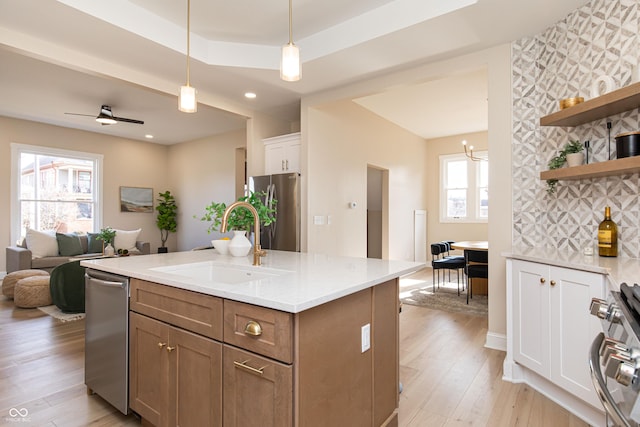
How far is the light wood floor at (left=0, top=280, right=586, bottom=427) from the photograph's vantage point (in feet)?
6.53

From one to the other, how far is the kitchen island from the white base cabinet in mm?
957

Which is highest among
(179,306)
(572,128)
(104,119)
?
(104,119)

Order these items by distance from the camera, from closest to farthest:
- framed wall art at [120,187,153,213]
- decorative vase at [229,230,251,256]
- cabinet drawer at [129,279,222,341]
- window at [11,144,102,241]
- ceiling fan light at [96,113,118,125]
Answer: cabinet drawer at [129,279,222,341], decorative vase at [229,230,251,256], ceiling fan light at [96,113,118,125], window at [11,144,102,241], framed wall art at [120,187,153,213]

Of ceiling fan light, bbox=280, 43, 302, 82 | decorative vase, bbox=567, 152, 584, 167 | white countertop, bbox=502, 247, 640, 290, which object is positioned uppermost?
ceiling fan light, bbox=280, 43, 302, 82

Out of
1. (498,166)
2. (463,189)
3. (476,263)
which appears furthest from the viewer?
(463,189)

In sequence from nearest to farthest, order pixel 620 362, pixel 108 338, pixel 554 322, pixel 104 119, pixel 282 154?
pixel 620 362 → pixel 108 338 → pixel 554 322 → pixel 282 154 → pixel 104 119

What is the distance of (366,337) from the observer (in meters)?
1.61

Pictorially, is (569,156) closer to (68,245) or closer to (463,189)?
(463,189)

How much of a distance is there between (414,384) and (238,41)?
3396 mm

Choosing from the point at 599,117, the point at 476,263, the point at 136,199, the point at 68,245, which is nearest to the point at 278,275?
the point at 599,117

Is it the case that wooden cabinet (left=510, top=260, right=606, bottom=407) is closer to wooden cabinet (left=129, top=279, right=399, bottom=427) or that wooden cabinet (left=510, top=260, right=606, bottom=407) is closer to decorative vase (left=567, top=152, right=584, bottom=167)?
decorative vase (left=567, top=152, right=584, bottom=167)

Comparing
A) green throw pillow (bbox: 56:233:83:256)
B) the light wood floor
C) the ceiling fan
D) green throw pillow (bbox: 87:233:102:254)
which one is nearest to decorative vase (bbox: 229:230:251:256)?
the light wood floor

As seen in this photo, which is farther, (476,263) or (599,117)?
(476,263)

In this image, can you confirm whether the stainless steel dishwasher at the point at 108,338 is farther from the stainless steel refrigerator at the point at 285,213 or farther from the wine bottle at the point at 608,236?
the wine bottle at the point at 608,236
